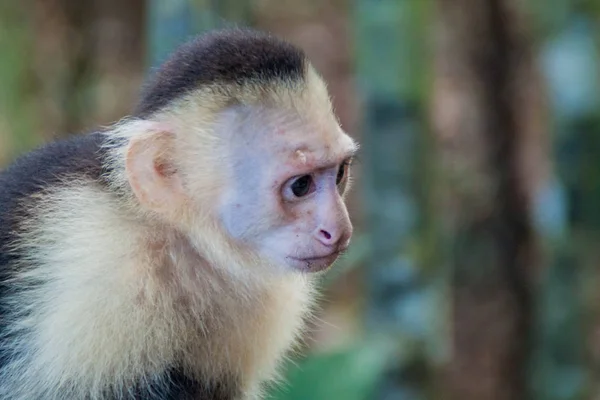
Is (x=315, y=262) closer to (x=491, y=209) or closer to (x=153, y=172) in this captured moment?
(x=153, y=172)

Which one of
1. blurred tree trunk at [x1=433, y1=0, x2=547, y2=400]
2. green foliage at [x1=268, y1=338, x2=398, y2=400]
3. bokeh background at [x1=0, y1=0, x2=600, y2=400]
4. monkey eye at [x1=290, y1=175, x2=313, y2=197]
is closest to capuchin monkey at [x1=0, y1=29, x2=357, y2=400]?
monkey eye at [x1=290, y1=175, x2=313, y2=197]

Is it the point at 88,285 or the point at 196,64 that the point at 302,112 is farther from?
the point at 88,285

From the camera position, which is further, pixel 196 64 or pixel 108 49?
pixel 108 49

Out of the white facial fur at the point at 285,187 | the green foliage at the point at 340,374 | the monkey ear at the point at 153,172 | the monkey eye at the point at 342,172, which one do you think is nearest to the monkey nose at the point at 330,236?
the white facial fur at the point at 285,187

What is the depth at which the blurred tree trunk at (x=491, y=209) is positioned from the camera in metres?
3.85

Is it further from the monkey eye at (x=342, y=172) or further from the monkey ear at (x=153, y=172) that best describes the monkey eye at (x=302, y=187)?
the monkey ear at (x=153, y=172)

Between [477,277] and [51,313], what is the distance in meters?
2.74

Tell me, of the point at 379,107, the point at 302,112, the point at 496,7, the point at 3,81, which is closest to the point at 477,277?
the point at 496,7

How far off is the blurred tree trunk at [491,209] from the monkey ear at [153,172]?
7.21 feet

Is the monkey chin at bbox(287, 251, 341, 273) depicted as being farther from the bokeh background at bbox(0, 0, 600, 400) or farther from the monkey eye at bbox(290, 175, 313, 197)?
the bokeh background at bbox(0, 0, 600, 400)

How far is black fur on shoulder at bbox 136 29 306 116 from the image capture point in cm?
169

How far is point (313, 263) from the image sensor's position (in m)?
1.73

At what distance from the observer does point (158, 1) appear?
93.0 inches

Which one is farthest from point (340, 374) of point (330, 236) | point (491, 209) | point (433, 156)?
point (491, 209)
